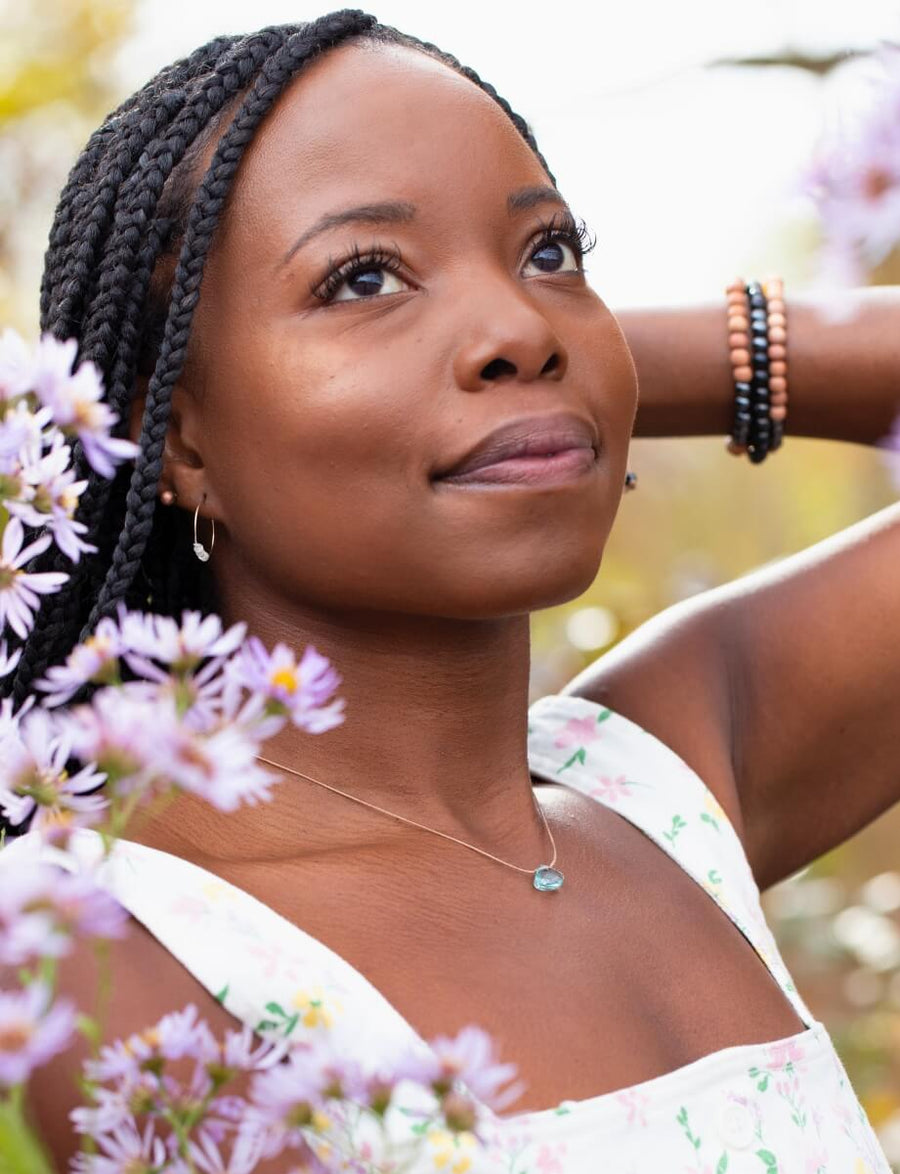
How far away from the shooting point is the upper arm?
2057 millimetres

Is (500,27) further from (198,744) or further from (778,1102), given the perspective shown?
(198,744)

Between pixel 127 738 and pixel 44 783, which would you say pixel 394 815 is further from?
pixel 127 738

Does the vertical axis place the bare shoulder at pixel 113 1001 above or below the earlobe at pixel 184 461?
below

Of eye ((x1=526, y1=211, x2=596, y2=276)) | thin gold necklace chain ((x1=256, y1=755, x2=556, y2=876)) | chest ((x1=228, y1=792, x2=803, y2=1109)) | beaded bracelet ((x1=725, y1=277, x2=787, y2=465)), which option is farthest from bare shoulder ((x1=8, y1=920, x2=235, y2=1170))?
beaded bracelet ((x1=725, y1=277, x2=787, y2=465))

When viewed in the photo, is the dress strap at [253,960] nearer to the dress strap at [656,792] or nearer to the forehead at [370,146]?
the dress strap at [656,792]

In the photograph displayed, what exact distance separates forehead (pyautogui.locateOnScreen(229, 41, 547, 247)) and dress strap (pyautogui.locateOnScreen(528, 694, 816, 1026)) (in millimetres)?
706

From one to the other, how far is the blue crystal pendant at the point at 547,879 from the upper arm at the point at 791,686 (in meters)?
0.39

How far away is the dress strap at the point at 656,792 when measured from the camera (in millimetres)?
1796

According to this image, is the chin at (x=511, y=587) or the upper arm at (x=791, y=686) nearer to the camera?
the chin at (x=511, y=587)

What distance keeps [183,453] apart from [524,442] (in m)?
0.41

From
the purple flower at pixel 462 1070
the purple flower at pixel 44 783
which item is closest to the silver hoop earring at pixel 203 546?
the purple flower at pixel 44 783

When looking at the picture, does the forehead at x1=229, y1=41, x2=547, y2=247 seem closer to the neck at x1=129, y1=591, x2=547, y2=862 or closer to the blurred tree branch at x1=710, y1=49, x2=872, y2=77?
the neck at x1=129, y1=591, x2=547, y2=862

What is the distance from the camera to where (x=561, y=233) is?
172 cm

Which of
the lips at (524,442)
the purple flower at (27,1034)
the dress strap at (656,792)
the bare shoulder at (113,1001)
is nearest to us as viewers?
the purple flower at (27,1034)
